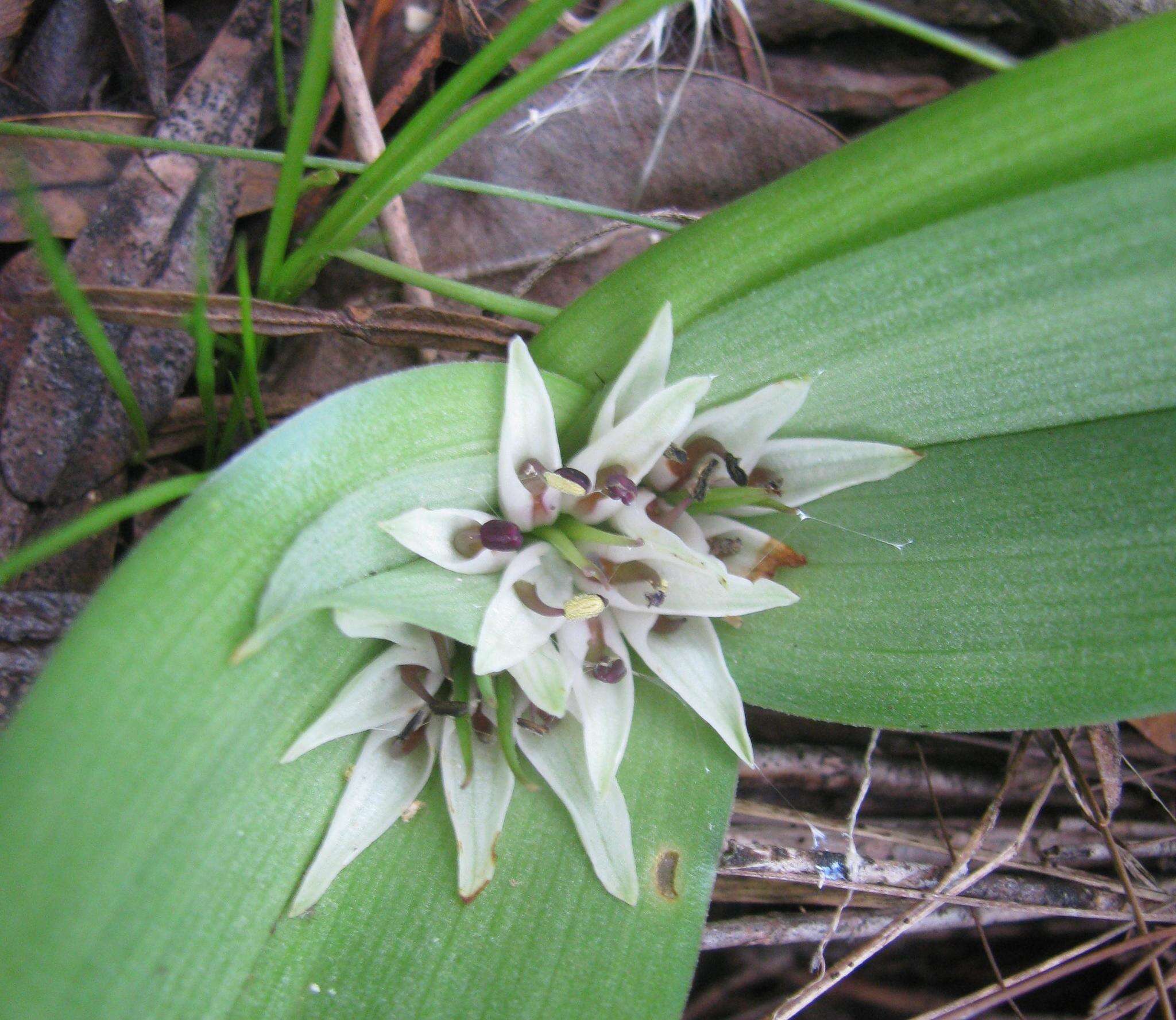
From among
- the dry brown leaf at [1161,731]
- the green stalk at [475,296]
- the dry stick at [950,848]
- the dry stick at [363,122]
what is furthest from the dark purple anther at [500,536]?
the dry brown leaf at [1161,731]

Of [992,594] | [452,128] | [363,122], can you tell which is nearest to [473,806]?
[992,594]

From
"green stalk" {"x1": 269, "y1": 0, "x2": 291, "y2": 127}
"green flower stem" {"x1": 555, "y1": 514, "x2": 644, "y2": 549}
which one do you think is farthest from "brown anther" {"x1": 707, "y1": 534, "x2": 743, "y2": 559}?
"green stalk" {"x1": 269, "y1": 0, "x2": 291, "y2": 127}

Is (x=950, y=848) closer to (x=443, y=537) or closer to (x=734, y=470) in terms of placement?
(x=734, y=470)

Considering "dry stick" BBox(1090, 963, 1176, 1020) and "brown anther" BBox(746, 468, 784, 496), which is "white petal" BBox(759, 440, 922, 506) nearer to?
"brown anther" BBox(746, 468, 784, 496)

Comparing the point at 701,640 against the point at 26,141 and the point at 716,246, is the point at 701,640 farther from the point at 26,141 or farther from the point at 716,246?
the point at 26,141

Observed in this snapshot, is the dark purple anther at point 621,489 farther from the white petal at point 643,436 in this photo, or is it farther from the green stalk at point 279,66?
the green stalk at point 279,66
